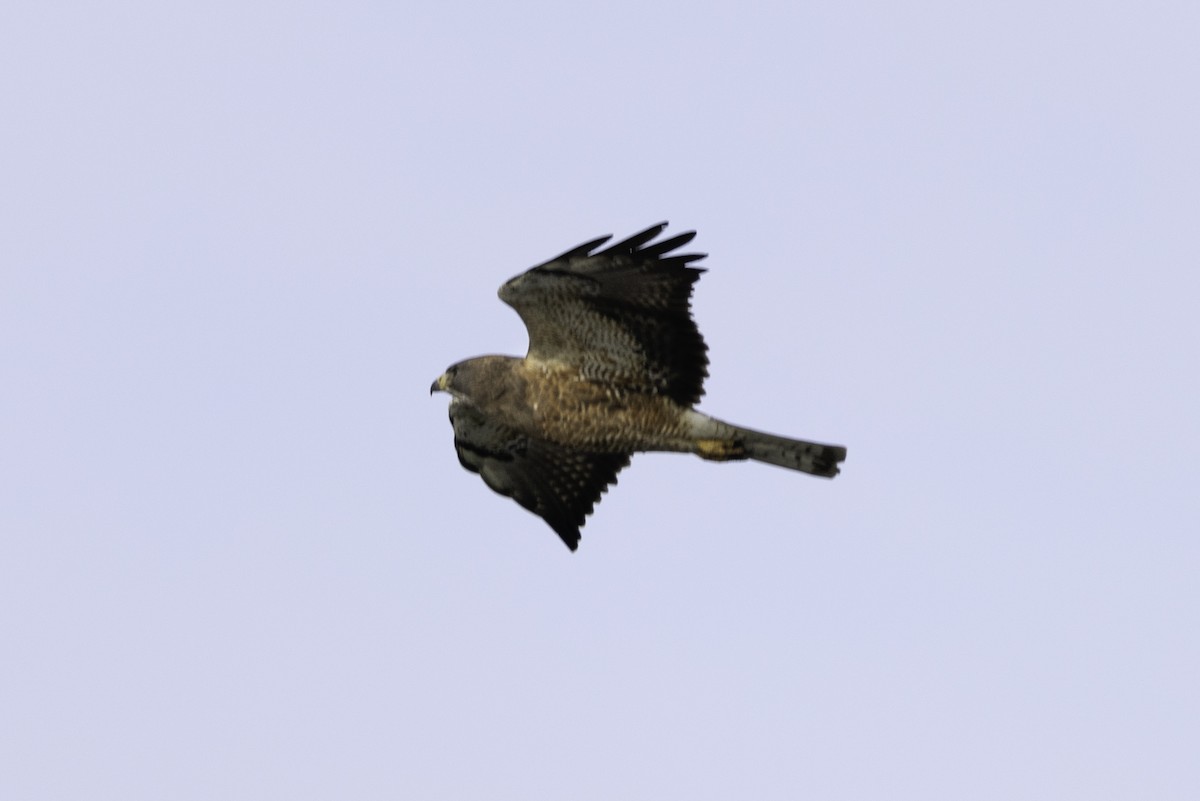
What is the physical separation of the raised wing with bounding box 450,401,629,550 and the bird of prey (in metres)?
0.66

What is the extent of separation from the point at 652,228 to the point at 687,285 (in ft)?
1.71

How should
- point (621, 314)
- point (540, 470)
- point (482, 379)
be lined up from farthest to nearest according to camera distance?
point (540, 470) → point (482, 379) → point (621, 314)

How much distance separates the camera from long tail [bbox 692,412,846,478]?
1302 cm

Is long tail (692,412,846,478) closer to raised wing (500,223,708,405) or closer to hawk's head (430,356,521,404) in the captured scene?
raised wing (500,223,708,405)

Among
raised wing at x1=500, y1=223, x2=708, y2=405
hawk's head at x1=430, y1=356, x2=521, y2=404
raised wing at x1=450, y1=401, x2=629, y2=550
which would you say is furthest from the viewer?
raised wing at x1=450, y1=401, x2=629, y2=550

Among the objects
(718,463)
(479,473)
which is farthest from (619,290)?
(479,473)

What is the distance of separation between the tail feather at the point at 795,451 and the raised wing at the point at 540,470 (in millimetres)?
1430

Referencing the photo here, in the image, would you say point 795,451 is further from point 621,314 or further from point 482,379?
point 482,379

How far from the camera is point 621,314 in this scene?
12.9 meters

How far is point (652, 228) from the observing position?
40.6 ft

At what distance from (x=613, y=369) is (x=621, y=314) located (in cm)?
43

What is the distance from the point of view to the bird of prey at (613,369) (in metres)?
12.6

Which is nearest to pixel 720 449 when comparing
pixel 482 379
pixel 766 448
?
pixel 766 448

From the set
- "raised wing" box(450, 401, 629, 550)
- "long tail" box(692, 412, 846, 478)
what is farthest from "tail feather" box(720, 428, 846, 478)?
"raised wing" box(450, 401, 629, 550)
